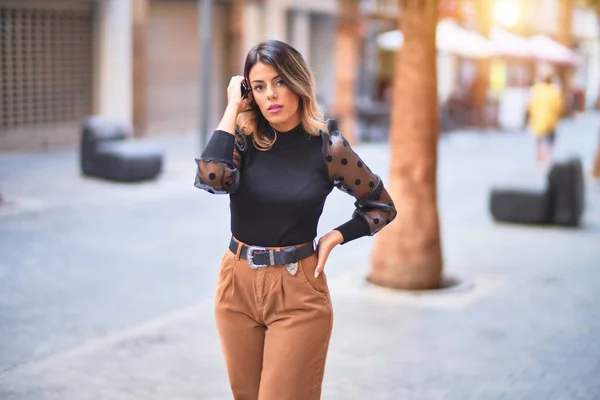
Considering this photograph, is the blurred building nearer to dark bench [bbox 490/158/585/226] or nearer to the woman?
dark bench [bbox 490/158/585/226]

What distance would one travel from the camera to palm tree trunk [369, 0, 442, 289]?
26.7 ft

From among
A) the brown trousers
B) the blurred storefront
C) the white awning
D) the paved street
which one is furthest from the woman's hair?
the white awning

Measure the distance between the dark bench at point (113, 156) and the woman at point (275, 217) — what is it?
11.7 m

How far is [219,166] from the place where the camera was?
337 centimetres

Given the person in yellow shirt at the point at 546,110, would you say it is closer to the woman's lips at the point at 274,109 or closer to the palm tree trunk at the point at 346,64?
the palm tree trunk at the point at 346,64

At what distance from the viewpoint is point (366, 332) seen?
6836 mm

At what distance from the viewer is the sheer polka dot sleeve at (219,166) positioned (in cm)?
338

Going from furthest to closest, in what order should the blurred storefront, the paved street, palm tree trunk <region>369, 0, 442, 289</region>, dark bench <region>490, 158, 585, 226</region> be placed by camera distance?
the blurred storefront
dark bench <region>490, 158, 585, 226</region>
palm tree trunk <region>369, 0, 442, 289</region>
the paved street

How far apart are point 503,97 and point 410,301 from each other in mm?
26632

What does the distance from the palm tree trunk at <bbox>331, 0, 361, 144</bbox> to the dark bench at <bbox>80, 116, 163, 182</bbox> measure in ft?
22.7

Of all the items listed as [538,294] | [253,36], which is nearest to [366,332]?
[538,294]

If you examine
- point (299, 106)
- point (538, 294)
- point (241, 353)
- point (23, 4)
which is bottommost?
point (538, 294)

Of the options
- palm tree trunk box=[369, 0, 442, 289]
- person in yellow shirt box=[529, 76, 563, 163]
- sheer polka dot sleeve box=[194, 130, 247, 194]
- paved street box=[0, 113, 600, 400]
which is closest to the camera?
sheer polka dot sleeve box=[194, 130, 247, 194]

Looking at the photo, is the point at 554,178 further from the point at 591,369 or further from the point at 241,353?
the point at 241,353
